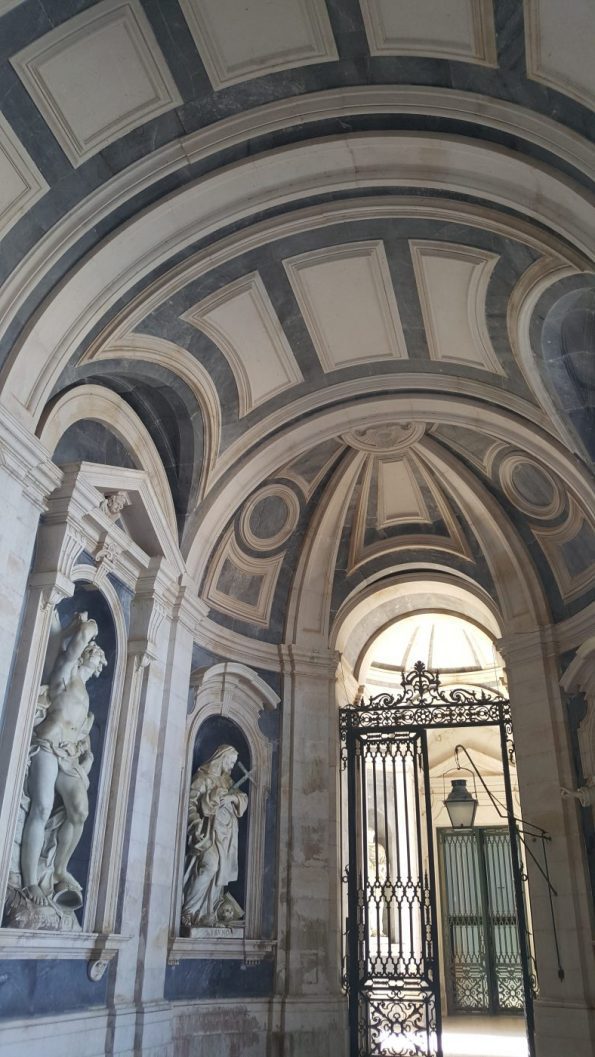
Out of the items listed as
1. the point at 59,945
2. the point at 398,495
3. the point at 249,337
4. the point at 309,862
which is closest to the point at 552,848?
the point at 309,862

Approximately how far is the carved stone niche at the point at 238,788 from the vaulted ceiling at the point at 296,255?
1.09 meters

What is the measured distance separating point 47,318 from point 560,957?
28.9 feet

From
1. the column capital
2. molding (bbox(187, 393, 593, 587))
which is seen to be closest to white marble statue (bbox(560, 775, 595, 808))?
molding (bbox(187, 393, 593, 587))

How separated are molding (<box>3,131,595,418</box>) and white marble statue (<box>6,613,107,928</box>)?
2238 millimetres

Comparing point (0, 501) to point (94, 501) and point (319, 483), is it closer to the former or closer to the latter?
point (94, 501)

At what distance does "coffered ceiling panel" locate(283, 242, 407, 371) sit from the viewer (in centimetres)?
880

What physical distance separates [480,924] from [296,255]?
13.8m

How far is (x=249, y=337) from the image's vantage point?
30.9ft

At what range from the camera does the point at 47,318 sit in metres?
7.44

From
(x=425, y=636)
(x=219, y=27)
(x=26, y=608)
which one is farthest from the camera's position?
(x=425, y=636)

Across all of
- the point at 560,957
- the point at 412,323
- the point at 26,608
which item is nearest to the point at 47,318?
the point at 26,608

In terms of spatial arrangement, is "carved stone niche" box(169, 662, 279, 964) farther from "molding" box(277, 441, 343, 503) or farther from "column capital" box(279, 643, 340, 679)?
"molding" box(277, 441, 343, 503)

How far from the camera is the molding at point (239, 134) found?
269 inches

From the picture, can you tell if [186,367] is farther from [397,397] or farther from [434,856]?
[434,856]
